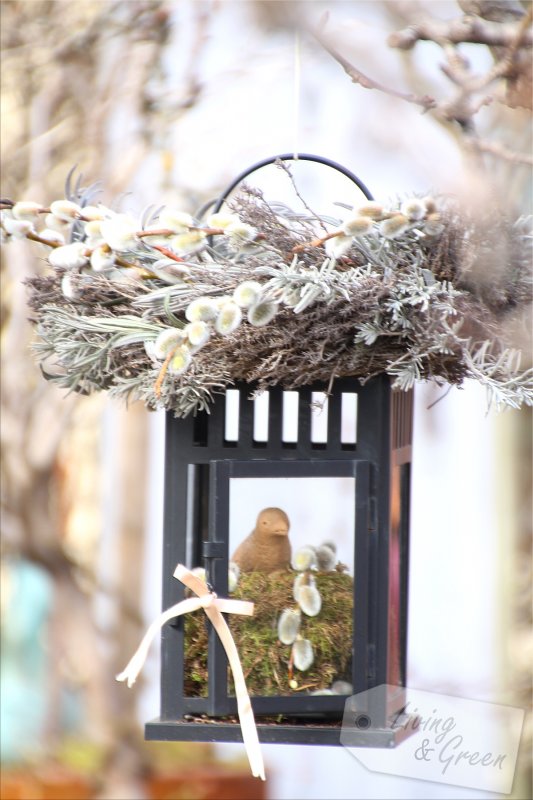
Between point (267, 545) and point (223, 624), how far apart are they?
105 mm

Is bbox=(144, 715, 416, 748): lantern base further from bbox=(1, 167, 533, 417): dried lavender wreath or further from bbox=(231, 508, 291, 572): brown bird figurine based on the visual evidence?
Result: bbox=(1, 167, 533, 417): dried lavender wreath

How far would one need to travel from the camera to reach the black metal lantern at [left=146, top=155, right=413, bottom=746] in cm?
97

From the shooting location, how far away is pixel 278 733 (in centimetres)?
97

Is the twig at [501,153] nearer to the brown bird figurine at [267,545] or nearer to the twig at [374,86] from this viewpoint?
the twig at [374,86]

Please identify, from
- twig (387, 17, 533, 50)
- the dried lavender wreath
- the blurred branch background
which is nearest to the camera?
the dried lavender wreath

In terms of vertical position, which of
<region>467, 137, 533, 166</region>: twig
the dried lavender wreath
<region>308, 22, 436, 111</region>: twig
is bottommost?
the dried lavender wreath

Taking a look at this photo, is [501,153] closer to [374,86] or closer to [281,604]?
[374,86]

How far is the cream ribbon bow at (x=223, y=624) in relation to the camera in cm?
92

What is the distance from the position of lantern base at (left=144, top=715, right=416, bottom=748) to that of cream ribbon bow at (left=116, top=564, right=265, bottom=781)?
0.04 metres

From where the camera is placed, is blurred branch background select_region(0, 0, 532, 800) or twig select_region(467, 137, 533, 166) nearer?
twig select_region(467, 137, 533, 166)

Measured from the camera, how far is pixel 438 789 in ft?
8.33

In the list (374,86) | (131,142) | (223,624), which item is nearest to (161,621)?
(223,624)

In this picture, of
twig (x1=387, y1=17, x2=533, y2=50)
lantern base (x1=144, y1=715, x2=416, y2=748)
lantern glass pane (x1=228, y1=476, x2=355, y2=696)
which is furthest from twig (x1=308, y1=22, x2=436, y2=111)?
lantern base (x1=144, y1=715, x2=416, y2=748)

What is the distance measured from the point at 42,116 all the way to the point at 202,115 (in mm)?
457
